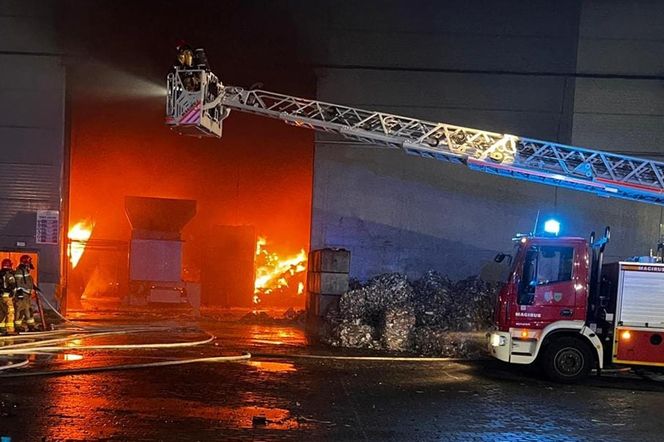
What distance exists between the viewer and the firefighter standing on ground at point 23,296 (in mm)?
11203

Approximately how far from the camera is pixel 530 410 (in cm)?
739

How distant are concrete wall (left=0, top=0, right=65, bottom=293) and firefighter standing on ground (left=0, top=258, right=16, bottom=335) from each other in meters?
3.34

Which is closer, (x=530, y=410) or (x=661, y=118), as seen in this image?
(x=530, y=410)

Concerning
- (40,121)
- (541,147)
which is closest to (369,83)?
(541,147)

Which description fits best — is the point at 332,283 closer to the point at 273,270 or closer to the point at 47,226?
the point at 273,270

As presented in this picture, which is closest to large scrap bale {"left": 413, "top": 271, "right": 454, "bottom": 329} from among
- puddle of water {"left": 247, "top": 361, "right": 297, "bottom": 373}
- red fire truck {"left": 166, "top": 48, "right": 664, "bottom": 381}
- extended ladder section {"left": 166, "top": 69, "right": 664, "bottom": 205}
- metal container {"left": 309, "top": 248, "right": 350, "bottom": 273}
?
metal container {"left": 309, "top": 248, "right": 350, "bottom": 273}

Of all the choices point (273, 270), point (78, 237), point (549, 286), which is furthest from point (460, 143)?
point (78, 237)

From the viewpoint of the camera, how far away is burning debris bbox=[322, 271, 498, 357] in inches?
450

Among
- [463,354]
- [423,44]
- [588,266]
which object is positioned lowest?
[463,354]

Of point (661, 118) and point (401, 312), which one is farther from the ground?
point (661, 118)

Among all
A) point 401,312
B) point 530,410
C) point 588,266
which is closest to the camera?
point 530,410

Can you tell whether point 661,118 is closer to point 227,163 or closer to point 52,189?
point 227,163

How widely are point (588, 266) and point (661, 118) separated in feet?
23.7

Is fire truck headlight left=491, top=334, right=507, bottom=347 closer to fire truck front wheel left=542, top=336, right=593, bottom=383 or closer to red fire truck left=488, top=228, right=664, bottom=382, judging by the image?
red fire truck left=488, top=228, right=664, bottom=382
